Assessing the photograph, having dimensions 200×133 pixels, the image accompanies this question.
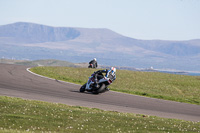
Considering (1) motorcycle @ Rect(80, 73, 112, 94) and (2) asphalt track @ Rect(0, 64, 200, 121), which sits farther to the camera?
(1) motorcycle @ Rect(80, 73, 112, 94)

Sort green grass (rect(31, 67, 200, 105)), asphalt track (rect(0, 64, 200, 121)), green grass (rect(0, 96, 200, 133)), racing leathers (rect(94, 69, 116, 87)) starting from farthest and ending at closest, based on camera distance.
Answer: green grass (rect(31, 67, 200, 105))
racing leathers (rect(94, 69, 116, 87))
asphalt track (rect(0, 64, 200, 121))
green grass (rect(0, 96, 200, 133))

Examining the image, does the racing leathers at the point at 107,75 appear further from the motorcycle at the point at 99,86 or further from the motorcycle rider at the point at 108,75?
the motorcycle at the point at 99,86

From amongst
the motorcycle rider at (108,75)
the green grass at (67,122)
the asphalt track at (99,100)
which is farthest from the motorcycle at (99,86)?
the green grass at (67,122)

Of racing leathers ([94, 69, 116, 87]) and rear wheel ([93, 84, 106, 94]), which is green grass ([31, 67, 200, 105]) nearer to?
racing leathers ([94, 69, 116, 87])

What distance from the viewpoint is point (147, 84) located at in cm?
3644

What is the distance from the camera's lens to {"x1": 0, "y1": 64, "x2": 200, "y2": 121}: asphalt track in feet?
71.3

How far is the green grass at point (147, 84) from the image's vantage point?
103ft

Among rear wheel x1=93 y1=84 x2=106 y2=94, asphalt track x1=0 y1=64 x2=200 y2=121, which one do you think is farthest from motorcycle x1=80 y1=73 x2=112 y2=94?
asphalt track x1=0 y1=64 x2=200 y2=121

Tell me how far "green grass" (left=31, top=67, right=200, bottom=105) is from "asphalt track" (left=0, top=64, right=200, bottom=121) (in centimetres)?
405

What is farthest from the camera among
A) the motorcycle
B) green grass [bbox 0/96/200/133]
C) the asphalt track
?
the motorcycle

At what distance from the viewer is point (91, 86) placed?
2733 centimetres

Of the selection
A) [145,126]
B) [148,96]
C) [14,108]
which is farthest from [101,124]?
[148,96]

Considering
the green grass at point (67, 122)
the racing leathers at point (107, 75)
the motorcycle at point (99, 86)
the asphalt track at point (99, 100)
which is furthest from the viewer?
the racing leathers at point (107, 75)

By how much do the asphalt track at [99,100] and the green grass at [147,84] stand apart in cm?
405
